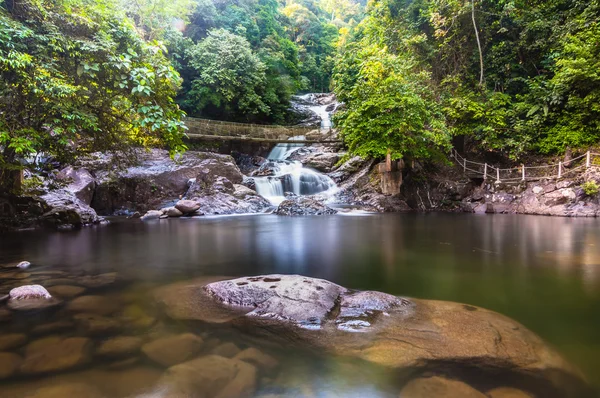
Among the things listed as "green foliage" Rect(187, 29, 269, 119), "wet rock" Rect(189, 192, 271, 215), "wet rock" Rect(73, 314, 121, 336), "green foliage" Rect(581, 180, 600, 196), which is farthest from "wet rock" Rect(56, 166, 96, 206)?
"green foliage" Rect(581, 180, 600, 196)

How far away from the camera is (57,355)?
2.37 meters

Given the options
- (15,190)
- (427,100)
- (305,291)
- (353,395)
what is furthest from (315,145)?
(353,395)

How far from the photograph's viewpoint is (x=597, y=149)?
41.4ft

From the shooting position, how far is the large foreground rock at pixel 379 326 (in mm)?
2199

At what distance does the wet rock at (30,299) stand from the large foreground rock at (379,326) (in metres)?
1.07

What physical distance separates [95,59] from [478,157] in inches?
660

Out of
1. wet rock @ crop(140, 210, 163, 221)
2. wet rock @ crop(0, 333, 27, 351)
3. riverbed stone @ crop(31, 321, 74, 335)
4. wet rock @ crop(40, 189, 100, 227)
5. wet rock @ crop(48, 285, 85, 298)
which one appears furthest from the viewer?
wet rock @ crop(140, 210, 163, 221)

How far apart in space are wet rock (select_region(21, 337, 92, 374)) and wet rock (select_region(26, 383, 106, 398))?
24 cm

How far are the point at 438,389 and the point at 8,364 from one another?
2.83 m

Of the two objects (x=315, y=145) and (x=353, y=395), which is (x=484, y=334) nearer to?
(x=353, y=395)

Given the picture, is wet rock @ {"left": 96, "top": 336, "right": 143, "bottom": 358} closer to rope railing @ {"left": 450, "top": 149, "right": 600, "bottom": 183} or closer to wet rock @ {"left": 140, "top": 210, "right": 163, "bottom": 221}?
wet rock @ {"left": 140, "top": 210, "right": 163, "bottom": 221}

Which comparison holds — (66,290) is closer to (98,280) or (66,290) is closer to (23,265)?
(98,280)

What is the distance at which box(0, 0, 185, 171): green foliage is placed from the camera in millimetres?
5238

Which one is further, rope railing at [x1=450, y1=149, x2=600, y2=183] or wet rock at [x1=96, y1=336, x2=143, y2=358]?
rope railing at [x1=450, y1=149, x2=600, y2=183]
